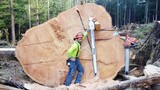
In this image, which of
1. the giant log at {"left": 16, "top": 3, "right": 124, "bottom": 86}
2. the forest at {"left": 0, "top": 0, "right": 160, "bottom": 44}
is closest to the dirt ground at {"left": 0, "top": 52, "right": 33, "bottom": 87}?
the giant log at {"left": 16, "top": 3, "right": 124, "bottom": 86}

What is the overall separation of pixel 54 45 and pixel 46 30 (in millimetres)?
438

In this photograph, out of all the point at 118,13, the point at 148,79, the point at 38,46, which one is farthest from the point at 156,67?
the point at 118,13

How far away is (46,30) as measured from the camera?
7.88m

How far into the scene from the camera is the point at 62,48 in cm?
786

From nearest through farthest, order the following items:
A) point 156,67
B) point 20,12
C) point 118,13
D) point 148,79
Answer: point 148,79
point 156,67
point 20,12
point 118,13

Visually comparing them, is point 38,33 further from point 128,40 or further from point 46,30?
point 128,40

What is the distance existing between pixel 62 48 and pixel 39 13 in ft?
113

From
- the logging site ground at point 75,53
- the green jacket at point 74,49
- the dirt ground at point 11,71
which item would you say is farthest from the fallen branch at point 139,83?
the dirt ground at point 11,71

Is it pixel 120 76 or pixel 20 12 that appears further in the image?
pixel 20 12

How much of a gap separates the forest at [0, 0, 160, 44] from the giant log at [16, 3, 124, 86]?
18282mm

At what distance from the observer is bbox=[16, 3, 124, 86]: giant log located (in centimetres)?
778

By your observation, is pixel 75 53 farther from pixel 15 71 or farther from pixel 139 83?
pixel 139 83

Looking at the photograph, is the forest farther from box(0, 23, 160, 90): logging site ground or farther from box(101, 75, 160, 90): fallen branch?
box(101, 75, 160, 90): fallen branch

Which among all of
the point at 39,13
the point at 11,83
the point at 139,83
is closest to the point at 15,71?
the point at 11,83
